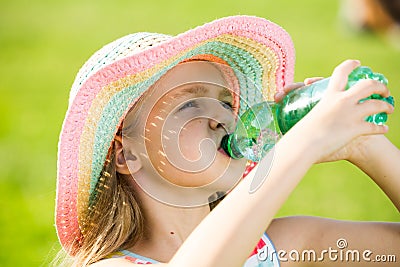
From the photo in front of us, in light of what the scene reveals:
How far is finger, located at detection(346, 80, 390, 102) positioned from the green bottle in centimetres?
24

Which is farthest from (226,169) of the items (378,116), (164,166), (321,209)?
(321,209)

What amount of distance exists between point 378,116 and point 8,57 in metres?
5.47

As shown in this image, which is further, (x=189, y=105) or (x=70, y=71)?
(x=70, y=71)

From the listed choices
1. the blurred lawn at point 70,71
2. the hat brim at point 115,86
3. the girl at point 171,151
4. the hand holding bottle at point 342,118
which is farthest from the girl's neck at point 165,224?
the blurred lawn at point 70,71

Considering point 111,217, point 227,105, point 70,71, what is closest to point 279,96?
point 227,105

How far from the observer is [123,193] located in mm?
1981

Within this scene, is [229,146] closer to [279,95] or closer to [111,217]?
[279,95]

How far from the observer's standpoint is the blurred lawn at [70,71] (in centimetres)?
356

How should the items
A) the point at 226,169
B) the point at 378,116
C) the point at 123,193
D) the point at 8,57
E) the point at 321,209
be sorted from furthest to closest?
the point at 8,57
the point at 321,209
the point at 123,193
the point at 226,169
the point at 378,116

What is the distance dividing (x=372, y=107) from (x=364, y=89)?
37mm

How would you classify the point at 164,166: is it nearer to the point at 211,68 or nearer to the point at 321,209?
the point at 211,68

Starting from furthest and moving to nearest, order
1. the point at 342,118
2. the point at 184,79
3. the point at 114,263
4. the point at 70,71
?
the point at 70,71, the point at 184,79, the point at 114,263, the point at 342,118

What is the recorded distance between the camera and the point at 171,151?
6.07 ft

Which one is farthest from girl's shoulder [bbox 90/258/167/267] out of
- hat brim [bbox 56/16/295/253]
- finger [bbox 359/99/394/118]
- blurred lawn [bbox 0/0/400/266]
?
blurred lawn [bbox 0/0/400/266]
